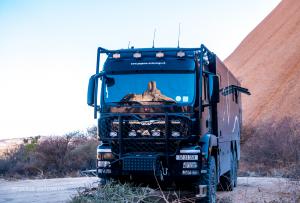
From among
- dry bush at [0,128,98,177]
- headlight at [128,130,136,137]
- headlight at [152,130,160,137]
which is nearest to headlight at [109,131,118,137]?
headlight at [128,130,136,137]

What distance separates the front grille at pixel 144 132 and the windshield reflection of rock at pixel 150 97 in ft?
1.20

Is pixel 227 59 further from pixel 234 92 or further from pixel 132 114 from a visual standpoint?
pixel 132 114

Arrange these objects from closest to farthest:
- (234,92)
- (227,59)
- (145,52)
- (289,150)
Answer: (145,52), (234,92), (289,150), (227,59)

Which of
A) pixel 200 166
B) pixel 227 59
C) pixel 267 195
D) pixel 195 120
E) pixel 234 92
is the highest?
pixel 227 59

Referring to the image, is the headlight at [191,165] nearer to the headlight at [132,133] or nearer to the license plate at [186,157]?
the license plate at [186,157]

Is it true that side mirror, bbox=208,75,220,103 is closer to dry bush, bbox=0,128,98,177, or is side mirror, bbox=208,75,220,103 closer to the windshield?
the windshield

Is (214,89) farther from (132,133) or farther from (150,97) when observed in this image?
(132,133)

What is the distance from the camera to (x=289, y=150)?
93.9 ft

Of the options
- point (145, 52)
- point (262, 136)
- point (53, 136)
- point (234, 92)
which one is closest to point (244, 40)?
point (262, 136)

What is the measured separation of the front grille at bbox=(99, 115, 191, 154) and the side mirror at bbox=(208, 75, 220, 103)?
70cm

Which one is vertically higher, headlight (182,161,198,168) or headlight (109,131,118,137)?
headlight (109,131,118,137)

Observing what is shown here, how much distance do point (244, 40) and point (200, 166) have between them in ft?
171

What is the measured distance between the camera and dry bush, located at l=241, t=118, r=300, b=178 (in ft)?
92.6

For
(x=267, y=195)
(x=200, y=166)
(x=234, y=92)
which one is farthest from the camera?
(x=234, y=92)
